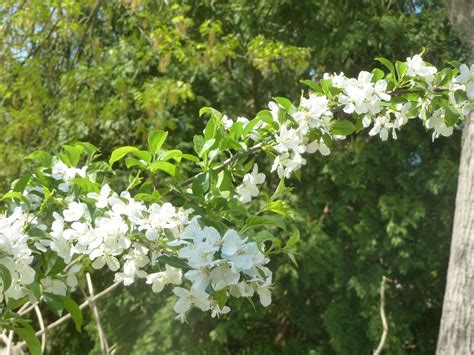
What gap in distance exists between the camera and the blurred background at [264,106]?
14.2ft

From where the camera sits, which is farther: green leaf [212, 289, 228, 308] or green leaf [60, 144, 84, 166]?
green leaf [60, 144, 84, 166]

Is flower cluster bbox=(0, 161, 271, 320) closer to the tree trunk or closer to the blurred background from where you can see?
the tree trunk

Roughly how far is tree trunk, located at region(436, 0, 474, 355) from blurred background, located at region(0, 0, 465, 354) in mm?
1404

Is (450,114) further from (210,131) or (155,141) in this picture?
(155,141)

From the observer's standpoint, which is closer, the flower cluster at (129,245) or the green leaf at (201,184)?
the flower cluster at (129,245)

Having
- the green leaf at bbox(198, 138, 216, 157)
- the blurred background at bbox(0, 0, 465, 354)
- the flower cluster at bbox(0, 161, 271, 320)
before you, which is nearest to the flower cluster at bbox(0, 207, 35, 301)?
the flower cluster at bbox(0, 161, 271, 320)

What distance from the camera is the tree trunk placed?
2.79 m

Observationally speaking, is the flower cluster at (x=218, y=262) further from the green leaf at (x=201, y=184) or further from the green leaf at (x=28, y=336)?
the green leaf at (x=28, y=336)

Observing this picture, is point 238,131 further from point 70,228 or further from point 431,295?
point 431,295

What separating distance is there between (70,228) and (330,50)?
146 inches

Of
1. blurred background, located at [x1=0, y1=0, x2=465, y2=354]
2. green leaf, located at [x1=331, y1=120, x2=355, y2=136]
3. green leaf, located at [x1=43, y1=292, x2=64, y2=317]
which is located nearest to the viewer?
green leaf, located at [x1=43, y1=292, x2=64, y2=317]

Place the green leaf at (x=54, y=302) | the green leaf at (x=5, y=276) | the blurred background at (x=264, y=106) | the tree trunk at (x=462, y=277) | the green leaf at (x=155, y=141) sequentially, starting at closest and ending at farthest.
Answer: the green leaf at (x=5, y=276) → the green leaf at (x=54, y=302) → the green leaf at (x=155, y=141) → the tree trunk at (x=462, y=277) → the blurred background at (x=264, y=106)

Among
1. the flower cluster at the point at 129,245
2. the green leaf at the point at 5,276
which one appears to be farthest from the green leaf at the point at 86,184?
the green leaf at the point at 5,276

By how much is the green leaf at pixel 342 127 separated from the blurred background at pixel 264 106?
2.76 meters
